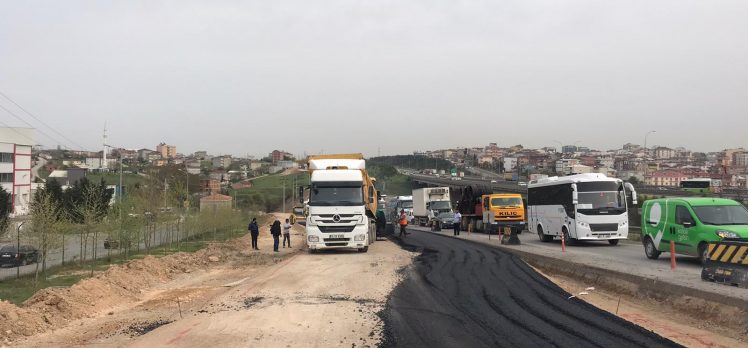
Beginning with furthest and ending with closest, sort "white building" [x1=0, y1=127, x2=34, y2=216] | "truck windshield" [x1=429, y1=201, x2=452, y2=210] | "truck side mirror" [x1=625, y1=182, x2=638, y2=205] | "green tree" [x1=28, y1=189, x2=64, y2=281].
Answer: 1. "white building" [x1=0, y1=127, x2=34, y2=216]
2. "truck windshield" [x1=429, y1=201, x2=452, y2=210]
3. "truck side mirror" [x1=625, y1=182, x2=638, y2=205]
4. "green tree" [x1=28, y1=189, x2=64, y2=281]

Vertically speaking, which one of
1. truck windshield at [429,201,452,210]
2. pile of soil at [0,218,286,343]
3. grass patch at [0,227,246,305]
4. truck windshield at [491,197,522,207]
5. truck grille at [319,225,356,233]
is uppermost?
truck windshield at [491,197,522,207]

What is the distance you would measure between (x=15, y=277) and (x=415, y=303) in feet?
53.5

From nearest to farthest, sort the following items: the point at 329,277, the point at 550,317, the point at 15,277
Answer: the point at 550,317 → the point at 329,277 → the point at 15,277

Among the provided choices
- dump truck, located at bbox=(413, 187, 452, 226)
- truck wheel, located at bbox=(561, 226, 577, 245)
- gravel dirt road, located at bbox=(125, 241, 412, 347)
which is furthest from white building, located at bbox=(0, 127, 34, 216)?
gravel dirt road, located at bbox=(125, 241, 412, 347)

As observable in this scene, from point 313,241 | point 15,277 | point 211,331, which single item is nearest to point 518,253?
point 313,241

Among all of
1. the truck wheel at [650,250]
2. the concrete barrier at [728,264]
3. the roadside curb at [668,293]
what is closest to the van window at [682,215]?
the truck wheel at [650,250]

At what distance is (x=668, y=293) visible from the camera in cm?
1279

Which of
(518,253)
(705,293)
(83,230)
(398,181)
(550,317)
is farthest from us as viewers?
(398,181)

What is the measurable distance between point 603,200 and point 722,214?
884 cm

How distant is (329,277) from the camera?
16.4 m

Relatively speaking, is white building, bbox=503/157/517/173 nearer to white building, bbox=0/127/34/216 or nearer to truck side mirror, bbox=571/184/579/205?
white building, bbox=0/127/34/216

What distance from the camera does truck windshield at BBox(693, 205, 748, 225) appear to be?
17078 millimetres

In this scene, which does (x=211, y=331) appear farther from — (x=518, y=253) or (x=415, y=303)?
(x=518, y=253)

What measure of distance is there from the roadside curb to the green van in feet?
10.1
